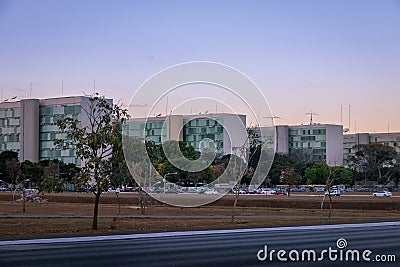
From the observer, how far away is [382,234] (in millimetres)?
33281

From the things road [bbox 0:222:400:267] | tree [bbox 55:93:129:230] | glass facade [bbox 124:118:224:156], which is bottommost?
road [bbox 0:222:400:267]

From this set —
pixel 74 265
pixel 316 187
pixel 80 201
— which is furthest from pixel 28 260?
pixel 316 187

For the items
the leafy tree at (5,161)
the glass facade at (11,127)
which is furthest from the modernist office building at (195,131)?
the glass facade at (11,127)

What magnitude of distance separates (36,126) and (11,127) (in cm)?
828

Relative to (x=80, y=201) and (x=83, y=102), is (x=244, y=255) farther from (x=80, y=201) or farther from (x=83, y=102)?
(x=83, y=102)

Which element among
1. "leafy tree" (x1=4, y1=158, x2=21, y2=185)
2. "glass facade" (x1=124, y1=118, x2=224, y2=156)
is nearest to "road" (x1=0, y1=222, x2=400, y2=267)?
"glass facade" (x1=124, y1=118, x2=224, y2=156)

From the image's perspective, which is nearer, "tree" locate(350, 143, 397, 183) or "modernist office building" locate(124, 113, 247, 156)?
"modernist office building" locate(124, 113, 247, 156)

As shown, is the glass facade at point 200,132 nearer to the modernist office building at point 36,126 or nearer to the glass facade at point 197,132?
the glass facade at point 197,132

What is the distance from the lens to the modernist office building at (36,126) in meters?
157

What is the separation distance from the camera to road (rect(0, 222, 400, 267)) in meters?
21.1

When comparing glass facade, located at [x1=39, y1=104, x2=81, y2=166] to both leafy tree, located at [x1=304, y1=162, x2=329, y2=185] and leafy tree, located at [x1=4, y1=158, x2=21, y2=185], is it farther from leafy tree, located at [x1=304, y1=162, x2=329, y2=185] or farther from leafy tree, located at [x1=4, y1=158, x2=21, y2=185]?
leafy tree, located at [x1=304, y1=162, x2=329, y2=185]

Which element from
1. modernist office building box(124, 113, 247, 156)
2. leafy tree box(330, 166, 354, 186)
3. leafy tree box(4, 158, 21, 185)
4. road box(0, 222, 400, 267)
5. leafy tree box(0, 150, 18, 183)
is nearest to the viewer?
road box(0, 222, 400, 267)

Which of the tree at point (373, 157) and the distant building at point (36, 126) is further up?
the distant building at point (36, 126)

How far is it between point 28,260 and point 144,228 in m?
17.5
